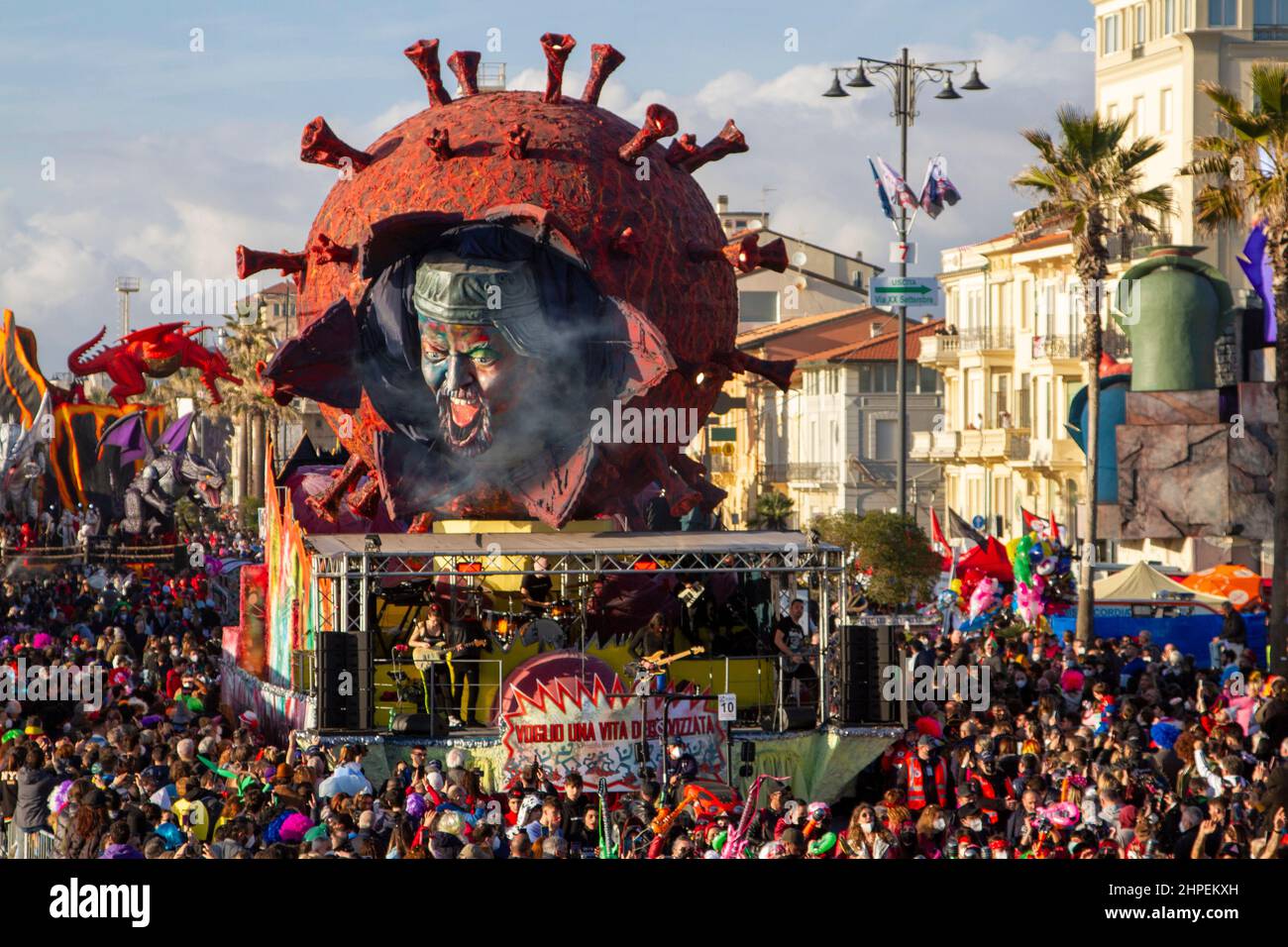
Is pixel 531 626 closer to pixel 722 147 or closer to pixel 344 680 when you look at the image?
pixel 344 680

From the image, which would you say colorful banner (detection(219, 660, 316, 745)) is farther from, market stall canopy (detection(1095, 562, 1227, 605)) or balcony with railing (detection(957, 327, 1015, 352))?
balcony with railing (detection(957, 327, 1015, 352))

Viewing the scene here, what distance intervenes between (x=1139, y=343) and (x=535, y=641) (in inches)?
964

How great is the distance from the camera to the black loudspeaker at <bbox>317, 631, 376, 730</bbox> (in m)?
20.3

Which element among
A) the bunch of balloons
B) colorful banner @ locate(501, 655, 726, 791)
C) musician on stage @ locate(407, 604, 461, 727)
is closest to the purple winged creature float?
the bunch of balloons

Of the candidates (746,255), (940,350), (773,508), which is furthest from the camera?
(773,508)

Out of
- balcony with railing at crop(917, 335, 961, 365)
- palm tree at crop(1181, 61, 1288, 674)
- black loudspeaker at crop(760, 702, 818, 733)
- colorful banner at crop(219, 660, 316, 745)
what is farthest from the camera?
balcony with railing at crop(917, 335, 961, 365)

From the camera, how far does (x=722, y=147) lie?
2634 cm

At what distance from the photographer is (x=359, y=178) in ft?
82.4

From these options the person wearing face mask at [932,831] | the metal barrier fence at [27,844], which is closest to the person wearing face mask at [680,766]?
the person wearing face mask at [932,831]

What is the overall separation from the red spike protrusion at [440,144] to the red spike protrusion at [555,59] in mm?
1635

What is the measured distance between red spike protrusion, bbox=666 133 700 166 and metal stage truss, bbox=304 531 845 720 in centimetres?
473

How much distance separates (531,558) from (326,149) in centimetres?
573

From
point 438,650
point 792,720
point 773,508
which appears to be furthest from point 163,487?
point 792,720

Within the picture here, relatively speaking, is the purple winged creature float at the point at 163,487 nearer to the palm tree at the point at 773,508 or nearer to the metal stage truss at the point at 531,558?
the palm tree at the point at 773,508
